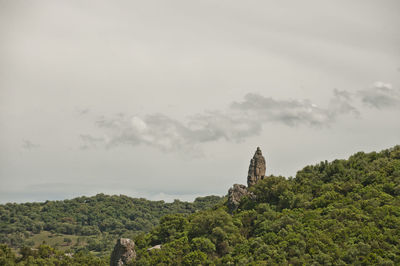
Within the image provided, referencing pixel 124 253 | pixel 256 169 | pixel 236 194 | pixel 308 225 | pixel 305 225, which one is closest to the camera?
pixel 308 225

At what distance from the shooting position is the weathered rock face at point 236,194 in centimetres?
12181

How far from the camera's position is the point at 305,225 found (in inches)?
3937

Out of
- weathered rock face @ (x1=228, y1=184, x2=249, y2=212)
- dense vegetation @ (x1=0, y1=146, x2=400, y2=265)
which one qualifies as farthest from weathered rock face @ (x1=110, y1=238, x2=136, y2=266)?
weathered rock face @ (x1=228, y1=184, x2=249, y2=212)

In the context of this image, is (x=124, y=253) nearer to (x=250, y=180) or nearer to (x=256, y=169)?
(x=250, y=180)

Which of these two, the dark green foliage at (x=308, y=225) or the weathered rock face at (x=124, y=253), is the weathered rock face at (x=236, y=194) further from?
the weathered rock face at (x=124, y=253)

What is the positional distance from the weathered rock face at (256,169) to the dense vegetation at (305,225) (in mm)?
5387

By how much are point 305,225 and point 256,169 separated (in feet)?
89.7

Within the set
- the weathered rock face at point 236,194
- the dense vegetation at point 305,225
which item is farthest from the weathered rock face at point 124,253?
the weathered rock face at point 236,194

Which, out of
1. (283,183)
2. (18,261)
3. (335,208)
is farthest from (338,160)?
(18,261)

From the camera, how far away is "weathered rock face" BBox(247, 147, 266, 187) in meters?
123

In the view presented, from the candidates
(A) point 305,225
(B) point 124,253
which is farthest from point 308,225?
(B) point 124,253

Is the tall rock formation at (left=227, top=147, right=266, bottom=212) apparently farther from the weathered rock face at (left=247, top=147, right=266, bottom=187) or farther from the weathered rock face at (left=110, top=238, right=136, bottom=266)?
the weathered rock face at (left=110, top=238, right=136, bottom=266)

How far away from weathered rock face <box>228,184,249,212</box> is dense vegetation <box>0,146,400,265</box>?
6.52 feet

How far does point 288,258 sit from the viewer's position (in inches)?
3558
